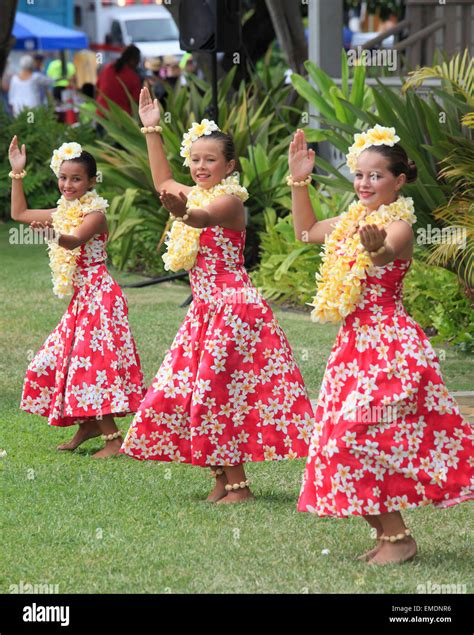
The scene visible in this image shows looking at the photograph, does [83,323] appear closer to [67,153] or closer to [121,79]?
[67,153]

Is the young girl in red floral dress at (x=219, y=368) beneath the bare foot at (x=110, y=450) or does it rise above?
above

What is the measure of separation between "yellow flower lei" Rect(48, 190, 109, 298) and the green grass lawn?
0.91 metres

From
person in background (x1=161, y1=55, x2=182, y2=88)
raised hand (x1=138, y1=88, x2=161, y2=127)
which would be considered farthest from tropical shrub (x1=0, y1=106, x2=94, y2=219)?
raised hand (x1=138, y1=88, x2=161, y2=127)

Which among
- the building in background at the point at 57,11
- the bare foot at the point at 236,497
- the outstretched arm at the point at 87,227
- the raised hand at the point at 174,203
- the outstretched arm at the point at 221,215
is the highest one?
the building in background at the point at 57,11

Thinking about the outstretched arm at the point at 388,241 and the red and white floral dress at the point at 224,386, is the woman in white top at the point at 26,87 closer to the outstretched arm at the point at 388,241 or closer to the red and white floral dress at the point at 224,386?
the red and white floral dress at the point at 224,386

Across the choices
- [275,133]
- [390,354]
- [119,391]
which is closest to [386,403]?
[390,354]

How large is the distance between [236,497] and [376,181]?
1.72m

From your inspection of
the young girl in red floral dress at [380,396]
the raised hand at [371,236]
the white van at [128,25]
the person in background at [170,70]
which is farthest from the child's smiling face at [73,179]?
the white van at [128,25]

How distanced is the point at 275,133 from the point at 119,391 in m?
8.21

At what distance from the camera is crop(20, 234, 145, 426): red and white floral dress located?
721cm

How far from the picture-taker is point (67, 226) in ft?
23.5

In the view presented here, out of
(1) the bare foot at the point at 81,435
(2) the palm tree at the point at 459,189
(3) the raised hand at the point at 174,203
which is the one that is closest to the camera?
(3) the raised hand at the point at 174,203

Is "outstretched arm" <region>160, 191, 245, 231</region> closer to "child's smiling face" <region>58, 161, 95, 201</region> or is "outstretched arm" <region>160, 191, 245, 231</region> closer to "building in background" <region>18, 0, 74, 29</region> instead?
"child's smiling face" <region>58, 161, 95, 201</region>

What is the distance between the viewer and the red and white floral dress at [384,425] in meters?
5.15
